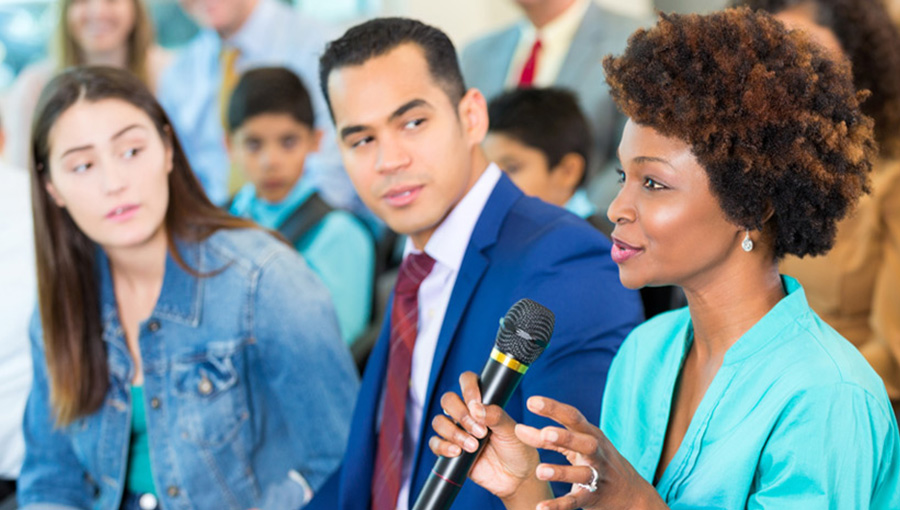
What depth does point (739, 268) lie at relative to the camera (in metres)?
1.13

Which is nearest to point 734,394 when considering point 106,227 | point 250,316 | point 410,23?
point 410,23

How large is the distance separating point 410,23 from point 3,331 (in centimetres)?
122

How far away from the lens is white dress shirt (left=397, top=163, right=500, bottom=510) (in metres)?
1.60

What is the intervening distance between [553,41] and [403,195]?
178 cm

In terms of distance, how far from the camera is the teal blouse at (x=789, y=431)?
985mm

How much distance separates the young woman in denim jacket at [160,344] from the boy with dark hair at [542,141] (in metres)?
0.92

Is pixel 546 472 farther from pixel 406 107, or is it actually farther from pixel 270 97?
pixel 270 97

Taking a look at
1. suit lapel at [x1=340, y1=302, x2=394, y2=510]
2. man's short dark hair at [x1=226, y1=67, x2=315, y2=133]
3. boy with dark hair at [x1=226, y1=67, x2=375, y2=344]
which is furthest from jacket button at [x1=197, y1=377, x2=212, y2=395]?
man's short dark hair at [x1=226, y1=67, x2=315, y2=133]

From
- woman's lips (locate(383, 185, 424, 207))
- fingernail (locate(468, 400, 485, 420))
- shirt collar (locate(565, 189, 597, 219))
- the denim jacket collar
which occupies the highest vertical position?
shirt collar (locate(565, 189, 597, 219))

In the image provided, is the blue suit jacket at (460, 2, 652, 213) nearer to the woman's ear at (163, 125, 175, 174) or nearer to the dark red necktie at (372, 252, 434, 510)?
the dark red necktie at (372, 252, 434, 510)

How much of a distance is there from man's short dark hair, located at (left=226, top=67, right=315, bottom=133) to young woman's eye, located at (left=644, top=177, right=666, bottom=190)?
7.03 ft

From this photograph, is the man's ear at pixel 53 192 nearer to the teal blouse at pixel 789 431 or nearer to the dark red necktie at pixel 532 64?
the teal blouse at pixel 789 431

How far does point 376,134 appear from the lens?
5.24ft

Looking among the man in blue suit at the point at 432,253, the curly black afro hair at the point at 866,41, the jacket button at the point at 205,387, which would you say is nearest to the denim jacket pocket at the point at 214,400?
the jacket button at the point at 205,387
